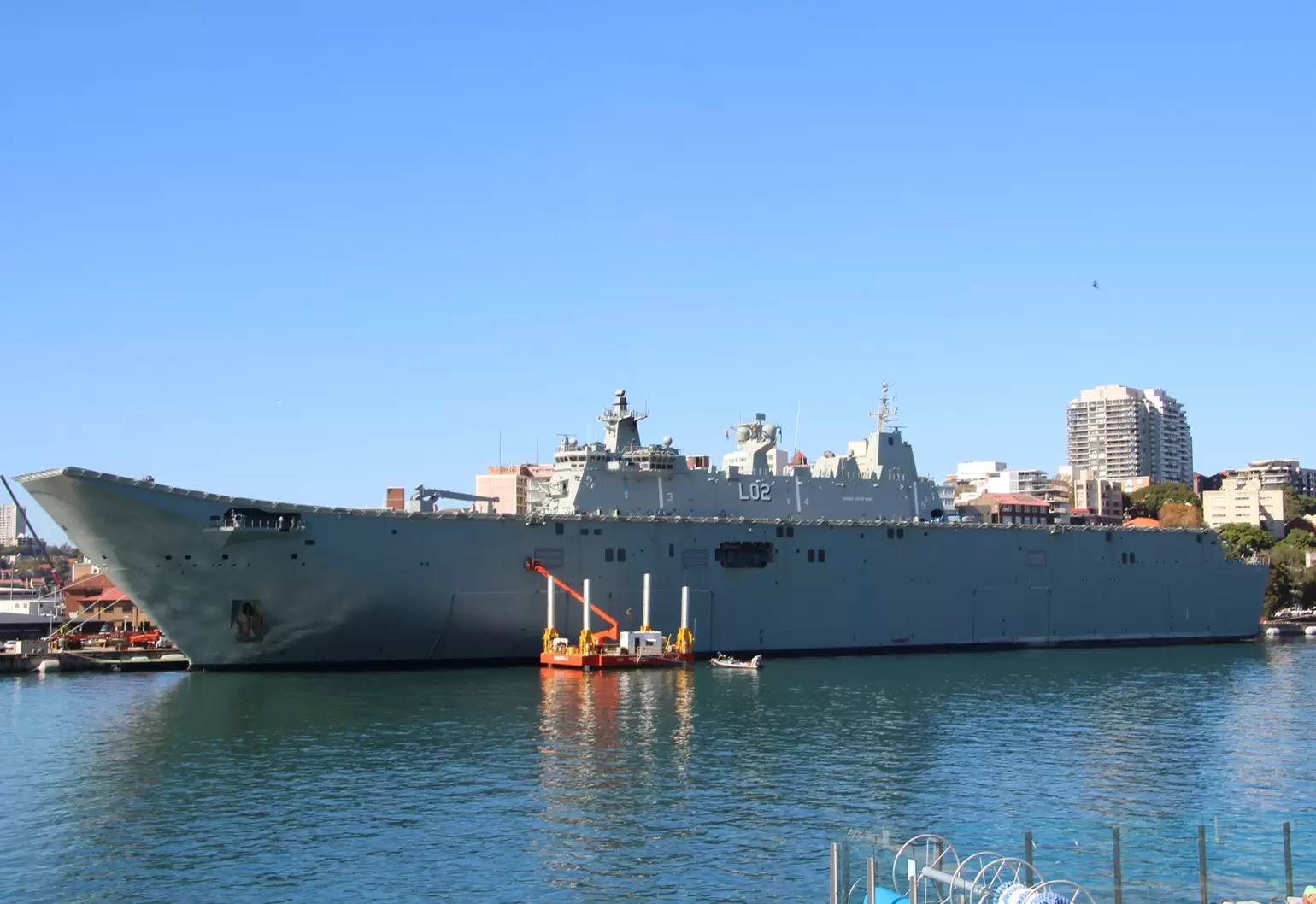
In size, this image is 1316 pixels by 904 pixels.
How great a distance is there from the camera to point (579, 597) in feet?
130

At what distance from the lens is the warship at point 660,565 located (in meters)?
35.1

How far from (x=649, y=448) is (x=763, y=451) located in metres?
5.14

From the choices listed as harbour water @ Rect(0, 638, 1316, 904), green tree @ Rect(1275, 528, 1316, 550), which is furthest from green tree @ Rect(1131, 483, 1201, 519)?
harbour water @ Rect(0, 638, 1316, 904)

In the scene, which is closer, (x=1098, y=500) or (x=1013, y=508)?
(x=1013, y=508)

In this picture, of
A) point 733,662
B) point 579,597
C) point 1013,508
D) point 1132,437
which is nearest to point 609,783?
point 579,597

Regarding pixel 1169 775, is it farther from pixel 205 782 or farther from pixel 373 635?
pixel 373 635

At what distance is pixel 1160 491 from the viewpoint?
133750 mm

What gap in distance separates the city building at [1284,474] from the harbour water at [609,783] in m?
135

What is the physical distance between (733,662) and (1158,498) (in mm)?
103779

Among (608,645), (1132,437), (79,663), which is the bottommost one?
(79,663)

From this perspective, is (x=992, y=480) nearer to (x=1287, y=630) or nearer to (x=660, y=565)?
(x=1287, y=630)

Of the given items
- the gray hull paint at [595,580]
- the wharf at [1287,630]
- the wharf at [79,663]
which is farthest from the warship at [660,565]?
the wharf at [1287,630]

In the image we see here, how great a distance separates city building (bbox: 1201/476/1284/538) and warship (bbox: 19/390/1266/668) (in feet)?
214

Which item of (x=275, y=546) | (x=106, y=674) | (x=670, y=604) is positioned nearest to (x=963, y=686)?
(x=670, y=604)
